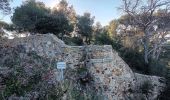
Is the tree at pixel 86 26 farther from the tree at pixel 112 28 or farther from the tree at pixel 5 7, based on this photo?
the tree at pixel 5 7

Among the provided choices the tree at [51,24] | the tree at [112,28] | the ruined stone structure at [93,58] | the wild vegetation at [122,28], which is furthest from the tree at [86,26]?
the ruined stone structure at [93,58]

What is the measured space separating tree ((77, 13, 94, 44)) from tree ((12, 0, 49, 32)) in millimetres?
3603

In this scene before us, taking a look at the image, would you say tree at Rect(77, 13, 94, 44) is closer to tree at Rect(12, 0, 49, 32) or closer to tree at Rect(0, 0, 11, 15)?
tree at Rect(12, 0, 49, 32)

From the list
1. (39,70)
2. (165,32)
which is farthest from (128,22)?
(39,70)

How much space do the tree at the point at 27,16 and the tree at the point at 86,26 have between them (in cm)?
360

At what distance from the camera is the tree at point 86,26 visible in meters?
23.7

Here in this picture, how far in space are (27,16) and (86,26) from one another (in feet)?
18.0

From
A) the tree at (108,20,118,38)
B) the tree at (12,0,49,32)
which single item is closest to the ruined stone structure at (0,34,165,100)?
the tree at (12,0,49,32)

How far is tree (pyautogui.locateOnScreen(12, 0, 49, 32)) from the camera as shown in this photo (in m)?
19.9

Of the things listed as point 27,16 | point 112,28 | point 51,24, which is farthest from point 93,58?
point 112,28

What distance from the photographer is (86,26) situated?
24016 mm

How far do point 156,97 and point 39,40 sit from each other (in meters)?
6.81

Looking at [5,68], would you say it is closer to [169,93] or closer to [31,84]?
[31,84]

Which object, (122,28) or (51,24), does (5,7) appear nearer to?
(51,24)
